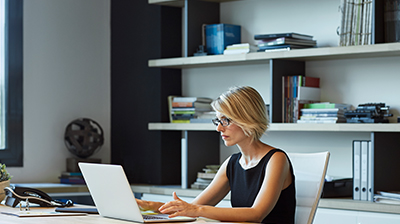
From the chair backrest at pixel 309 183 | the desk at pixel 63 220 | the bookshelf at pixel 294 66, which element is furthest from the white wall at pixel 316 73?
the desk at pixel 63 220

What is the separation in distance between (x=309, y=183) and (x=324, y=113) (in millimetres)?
1033

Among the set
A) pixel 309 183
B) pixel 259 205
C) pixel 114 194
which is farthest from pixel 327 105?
pixel 114 194

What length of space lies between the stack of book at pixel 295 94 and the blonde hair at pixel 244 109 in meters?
1.11

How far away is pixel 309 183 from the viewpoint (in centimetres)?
238

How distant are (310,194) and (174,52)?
7.02 feet

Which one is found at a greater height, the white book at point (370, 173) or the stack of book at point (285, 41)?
the stack of book at point (285, 41)

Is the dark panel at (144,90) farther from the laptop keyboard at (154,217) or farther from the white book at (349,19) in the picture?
the laptop keyboard at (154,217)

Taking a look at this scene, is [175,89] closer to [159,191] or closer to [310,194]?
[159,191]

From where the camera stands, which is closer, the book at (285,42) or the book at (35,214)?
the book at (35,214)

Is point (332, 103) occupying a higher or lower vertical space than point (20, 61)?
lower

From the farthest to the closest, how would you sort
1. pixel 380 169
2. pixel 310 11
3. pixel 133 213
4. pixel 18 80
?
pixel 18 80, pixel 310 11, pixel 380 169, pixel 133 213

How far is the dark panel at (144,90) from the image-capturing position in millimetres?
4176

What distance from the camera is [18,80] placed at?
13.5 feet

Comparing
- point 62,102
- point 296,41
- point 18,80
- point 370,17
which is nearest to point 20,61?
point 18,80
